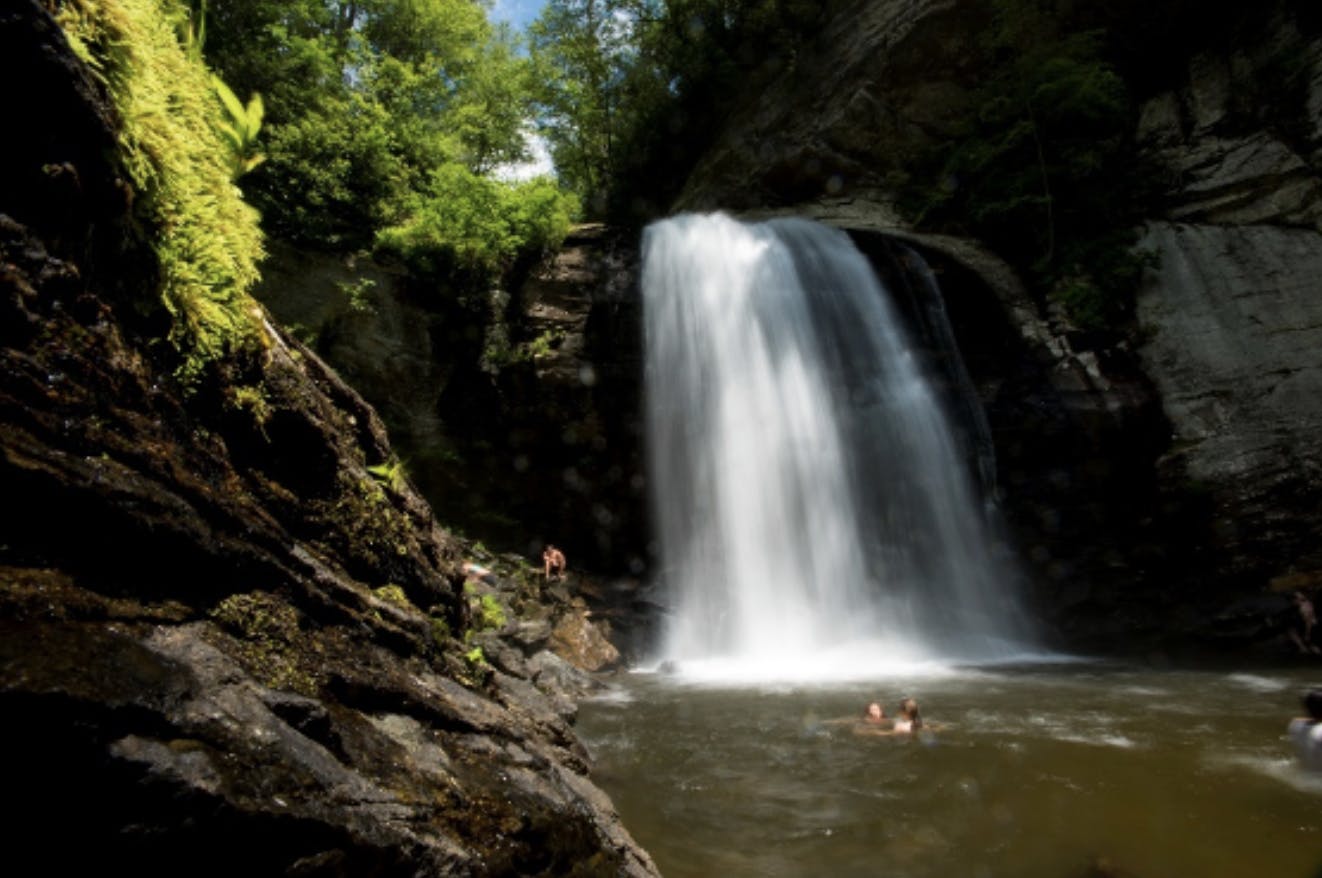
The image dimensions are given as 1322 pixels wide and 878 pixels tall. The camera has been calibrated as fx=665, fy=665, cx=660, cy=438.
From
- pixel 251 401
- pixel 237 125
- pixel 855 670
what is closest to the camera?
pixel 251 401

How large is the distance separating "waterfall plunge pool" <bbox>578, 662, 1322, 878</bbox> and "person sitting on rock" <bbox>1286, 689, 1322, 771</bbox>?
15cm

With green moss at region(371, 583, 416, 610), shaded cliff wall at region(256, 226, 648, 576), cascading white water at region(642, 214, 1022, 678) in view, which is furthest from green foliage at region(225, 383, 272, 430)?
shaded cliff wall at region(256, 226, 648, 576)

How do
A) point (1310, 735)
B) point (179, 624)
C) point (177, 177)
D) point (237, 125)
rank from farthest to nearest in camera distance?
point (1310, 735) → point (237, 125) → point (177, 177) → point (179, 624)

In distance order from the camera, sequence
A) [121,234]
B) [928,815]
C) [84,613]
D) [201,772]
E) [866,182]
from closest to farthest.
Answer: [201,772] → [84,613] → [121,234] → [928,815] → [866,182]

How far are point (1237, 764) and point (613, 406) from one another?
11324 millimetres

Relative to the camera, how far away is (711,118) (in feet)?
78.8

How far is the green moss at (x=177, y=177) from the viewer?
2.55 m

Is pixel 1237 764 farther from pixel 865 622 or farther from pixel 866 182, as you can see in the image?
pixel 866 182

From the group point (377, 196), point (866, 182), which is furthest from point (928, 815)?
point (866, 182)

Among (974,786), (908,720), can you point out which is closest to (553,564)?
(908,720)

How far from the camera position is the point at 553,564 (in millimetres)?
12891

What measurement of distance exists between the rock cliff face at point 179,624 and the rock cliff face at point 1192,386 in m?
12.8

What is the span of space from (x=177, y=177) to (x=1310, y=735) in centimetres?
819

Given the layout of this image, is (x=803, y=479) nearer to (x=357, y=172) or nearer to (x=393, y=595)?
(x=393, y=595)
